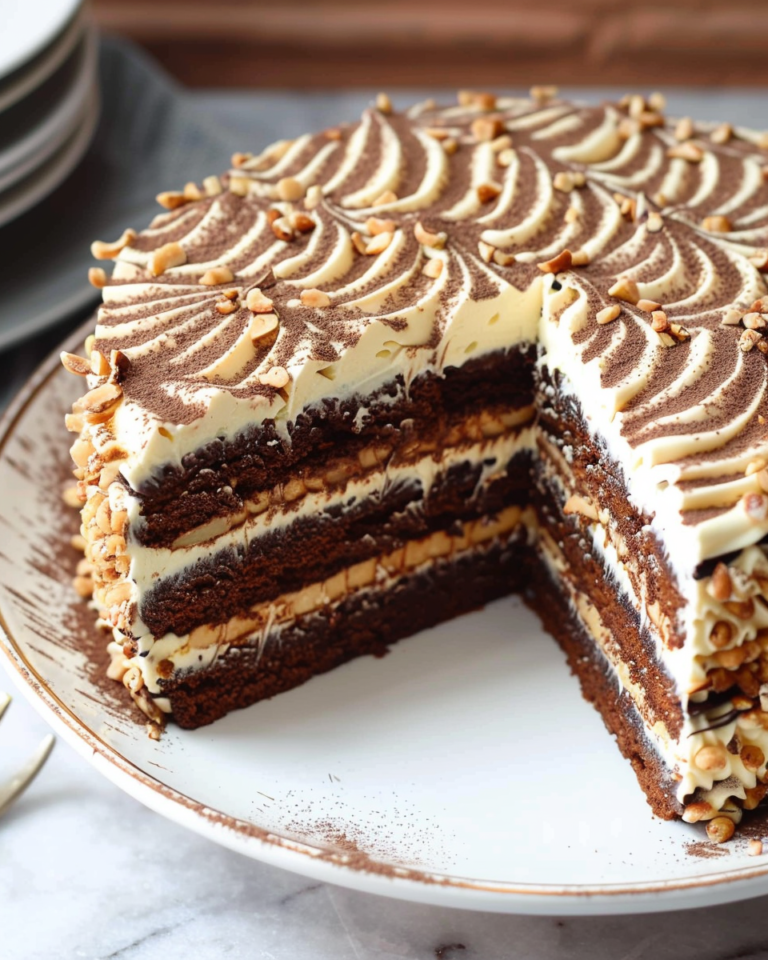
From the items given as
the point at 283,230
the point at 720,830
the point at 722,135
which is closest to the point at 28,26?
the point at 283,230

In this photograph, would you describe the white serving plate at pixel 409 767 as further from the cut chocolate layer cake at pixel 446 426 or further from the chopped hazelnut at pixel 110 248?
the chopped hazelnut at pixel 110 248

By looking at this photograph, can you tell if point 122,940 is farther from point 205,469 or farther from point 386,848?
point 205,469

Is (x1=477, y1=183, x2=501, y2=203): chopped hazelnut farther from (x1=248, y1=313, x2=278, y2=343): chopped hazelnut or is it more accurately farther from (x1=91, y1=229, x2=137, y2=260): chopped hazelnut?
(x1=91, y1=229, x2=137, y2=260): chopped hazelnut

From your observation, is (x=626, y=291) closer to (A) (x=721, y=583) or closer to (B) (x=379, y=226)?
(B) (x=379, y=226)

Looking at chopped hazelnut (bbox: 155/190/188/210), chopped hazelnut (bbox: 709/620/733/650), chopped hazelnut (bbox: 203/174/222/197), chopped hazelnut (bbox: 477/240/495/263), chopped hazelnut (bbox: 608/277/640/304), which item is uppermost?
chopped hazelnut (bbox: 155/190/188/210)

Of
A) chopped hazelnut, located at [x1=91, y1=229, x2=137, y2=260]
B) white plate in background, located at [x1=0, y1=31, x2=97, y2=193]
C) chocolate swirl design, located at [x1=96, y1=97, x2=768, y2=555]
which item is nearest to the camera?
chocolate swirl design, located at [x1=96, y1=97, x2=768, y2=555]

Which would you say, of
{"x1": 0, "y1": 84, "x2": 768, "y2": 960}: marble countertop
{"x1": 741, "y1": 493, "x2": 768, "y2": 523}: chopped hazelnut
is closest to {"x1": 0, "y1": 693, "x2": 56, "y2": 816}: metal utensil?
{"x1": 0, "y1": 84, "x2": 768, "y2": 960}: marble countertop
